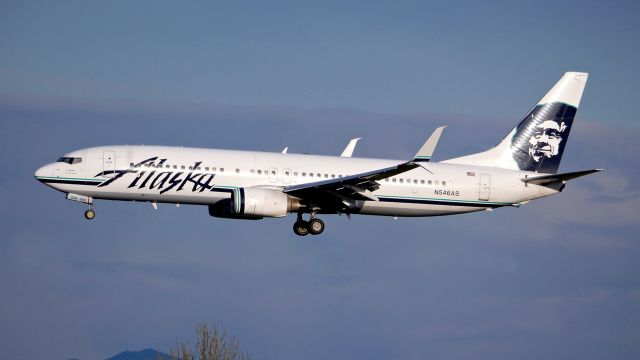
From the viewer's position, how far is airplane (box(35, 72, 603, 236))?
61.0 metres

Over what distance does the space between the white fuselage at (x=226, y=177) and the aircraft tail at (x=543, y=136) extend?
337cm

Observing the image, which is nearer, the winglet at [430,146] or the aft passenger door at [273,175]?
the winglet at [430,146]

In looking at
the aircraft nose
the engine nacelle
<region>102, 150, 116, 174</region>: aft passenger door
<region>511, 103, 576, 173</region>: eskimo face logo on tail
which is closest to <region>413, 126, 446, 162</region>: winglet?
the engine nacelle

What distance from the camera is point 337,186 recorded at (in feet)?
202

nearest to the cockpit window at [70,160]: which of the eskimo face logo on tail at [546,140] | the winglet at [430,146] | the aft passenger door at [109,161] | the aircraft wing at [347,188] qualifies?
the aft passenger door at [109,161]

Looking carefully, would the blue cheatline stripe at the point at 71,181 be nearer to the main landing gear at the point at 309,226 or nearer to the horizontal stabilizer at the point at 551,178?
the main landing gear at the point at 309,226

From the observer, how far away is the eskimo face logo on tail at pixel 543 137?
7025 cm

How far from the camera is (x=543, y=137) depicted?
71.0m

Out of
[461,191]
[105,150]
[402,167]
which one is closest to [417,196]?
[461,191]

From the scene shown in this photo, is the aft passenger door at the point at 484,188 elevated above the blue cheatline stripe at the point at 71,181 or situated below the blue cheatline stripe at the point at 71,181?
below

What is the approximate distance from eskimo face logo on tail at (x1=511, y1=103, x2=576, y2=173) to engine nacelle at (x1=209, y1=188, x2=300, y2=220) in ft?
53.8

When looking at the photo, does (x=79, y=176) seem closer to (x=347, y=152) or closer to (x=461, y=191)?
(x=347, y=152)

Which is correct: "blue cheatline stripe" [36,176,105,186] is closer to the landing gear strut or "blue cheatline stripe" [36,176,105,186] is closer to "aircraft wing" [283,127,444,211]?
the landing gear strut

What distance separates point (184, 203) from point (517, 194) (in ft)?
64.9
